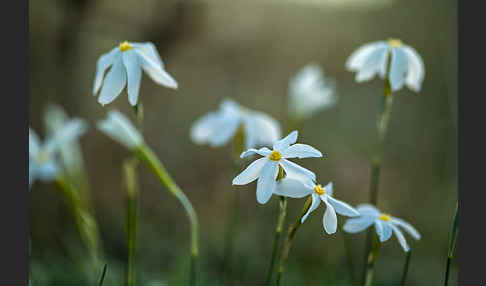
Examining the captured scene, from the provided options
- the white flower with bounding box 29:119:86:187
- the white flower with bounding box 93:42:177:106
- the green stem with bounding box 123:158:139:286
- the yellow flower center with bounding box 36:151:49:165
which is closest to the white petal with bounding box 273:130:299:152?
the white flower with bounding box 93:42:177:106

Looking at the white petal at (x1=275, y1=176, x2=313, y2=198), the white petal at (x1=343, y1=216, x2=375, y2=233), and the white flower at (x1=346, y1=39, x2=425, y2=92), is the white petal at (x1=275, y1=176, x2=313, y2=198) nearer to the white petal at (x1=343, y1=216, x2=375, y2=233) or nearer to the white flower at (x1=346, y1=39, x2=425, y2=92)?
the white petal at (x1=343, y1=216, x2=375, y2=233)

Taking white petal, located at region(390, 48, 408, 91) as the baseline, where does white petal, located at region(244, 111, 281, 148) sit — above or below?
below

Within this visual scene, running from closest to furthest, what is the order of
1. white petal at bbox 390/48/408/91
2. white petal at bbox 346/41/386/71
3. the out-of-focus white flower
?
white petal at bbox 390/48/408/91, white petal at bbox 346/41/386/71, the out-of-focus white flower

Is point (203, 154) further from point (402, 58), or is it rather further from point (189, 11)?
point (402, 58)

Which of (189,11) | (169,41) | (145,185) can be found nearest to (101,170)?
(145,185)

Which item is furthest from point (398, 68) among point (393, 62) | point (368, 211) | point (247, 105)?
point (247, 105)

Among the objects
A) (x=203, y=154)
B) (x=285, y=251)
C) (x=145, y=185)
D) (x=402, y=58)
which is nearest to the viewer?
(x=285, y=251)

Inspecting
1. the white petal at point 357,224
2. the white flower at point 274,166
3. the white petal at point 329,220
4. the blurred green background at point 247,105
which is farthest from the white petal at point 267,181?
the blurred green background at point 247,105
